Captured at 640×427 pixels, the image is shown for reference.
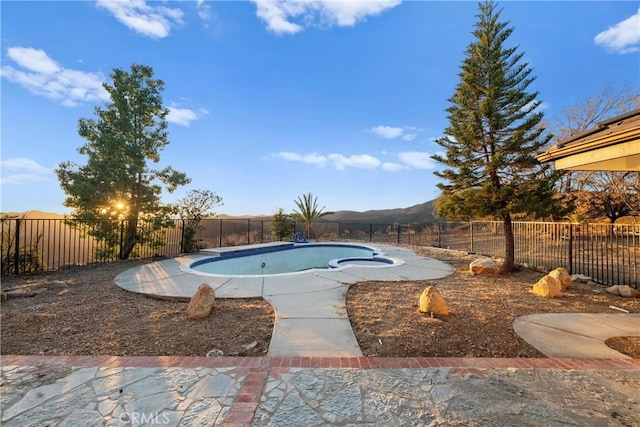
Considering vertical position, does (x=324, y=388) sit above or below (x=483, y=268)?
below

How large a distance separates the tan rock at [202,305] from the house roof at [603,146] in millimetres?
4955

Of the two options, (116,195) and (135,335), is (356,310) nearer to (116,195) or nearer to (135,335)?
(135,335)

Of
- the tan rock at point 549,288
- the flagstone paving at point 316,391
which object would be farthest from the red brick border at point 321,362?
the tan rock at point 549,288

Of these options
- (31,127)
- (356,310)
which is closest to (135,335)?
(356,310)

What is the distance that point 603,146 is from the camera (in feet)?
Answer: 9.27

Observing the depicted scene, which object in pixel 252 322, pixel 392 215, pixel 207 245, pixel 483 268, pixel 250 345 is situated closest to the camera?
pixel 250 345

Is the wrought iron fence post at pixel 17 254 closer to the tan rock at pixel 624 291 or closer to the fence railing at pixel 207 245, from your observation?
the fence railing at pixel 207 245

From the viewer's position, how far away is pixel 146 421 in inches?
73.0

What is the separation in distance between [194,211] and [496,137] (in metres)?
10.00

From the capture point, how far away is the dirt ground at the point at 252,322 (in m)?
2.96

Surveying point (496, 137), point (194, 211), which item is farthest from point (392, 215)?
point (496, 137)

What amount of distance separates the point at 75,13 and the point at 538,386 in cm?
950

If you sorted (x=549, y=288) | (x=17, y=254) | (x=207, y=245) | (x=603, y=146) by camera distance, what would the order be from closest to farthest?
(x=603, y=146), (x=549, y=288), (x=17, y=254), (x=207, y=245)

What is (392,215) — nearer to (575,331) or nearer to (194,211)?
(194,211)
